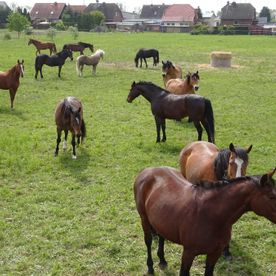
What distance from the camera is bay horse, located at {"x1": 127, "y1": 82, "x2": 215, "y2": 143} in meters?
9.98

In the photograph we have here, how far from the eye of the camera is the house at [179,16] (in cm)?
10362

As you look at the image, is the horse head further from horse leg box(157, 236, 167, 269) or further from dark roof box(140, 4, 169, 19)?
dark roof box(140, 4, 169, 19)

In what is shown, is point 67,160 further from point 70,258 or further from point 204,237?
point 204,237

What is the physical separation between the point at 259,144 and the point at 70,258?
6.71 m

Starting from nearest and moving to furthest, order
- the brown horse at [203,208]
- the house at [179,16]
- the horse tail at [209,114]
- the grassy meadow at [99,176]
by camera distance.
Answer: the brown horse at [203,208], the grassy meadow at [99,176], the horse tail at [209,114], the house at [179,16]

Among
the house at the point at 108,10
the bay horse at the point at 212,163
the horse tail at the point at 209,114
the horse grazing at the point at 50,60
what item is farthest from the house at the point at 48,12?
the bay horse at the point at 212,163

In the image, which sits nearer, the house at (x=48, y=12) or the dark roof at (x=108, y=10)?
the house at (x=48, y=12)

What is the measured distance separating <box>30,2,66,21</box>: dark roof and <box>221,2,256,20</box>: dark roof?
43.2 metres

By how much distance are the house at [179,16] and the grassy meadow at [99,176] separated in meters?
89.6

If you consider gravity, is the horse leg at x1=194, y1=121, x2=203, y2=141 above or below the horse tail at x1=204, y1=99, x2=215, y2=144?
below

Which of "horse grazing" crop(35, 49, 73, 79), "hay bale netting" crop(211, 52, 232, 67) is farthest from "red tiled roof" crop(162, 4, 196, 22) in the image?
"horse grazing" crop(35, 49, 73, 79)

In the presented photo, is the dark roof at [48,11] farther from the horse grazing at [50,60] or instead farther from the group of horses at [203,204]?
the group of horses at [203,204]

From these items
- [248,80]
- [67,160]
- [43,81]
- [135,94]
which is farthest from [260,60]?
[67,160]

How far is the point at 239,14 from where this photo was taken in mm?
93750
